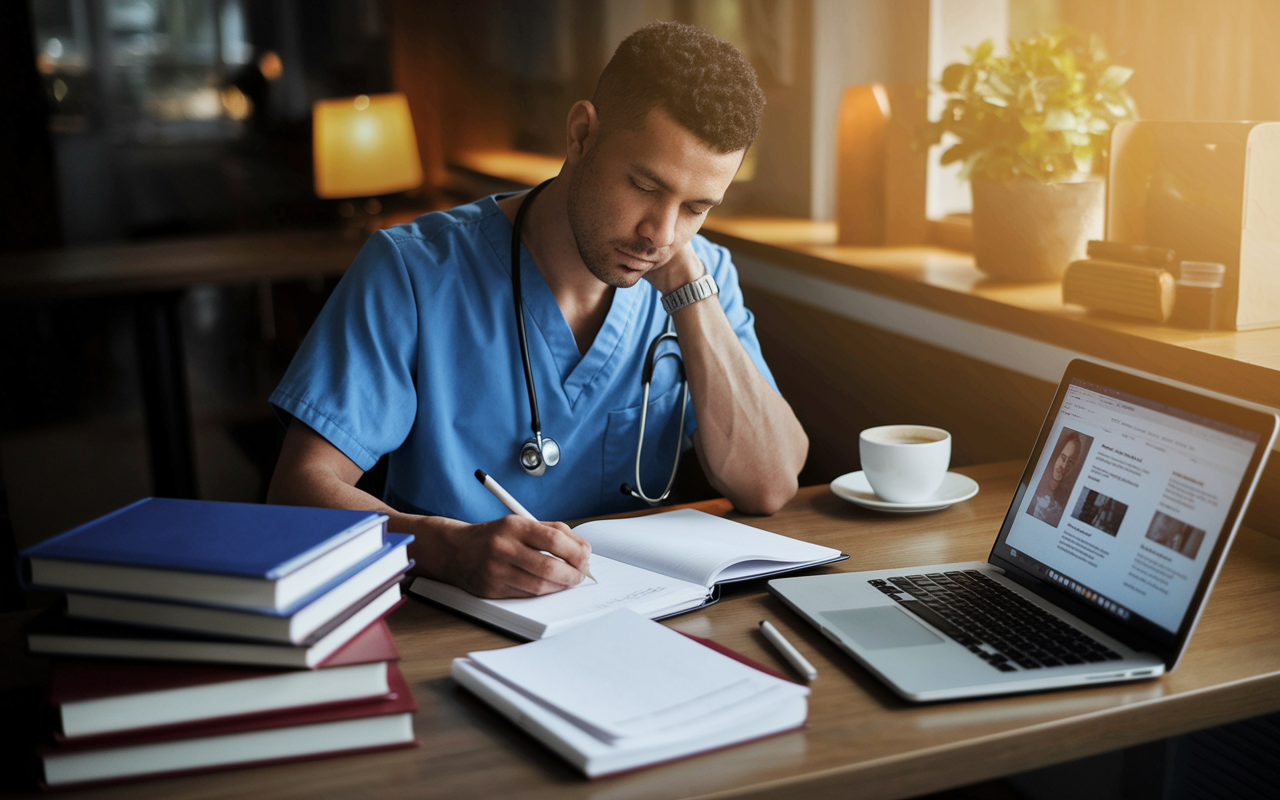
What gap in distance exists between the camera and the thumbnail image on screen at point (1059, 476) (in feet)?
3.18

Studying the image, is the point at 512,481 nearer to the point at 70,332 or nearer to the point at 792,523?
the point at 792,523

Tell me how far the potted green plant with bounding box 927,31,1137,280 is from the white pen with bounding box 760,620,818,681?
0.94m

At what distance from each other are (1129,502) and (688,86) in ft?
2.19

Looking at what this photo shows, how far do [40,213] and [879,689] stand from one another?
436 cm

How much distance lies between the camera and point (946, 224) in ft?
6.63

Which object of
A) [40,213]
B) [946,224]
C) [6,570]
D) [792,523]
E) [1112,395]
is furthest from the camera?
[40,213]

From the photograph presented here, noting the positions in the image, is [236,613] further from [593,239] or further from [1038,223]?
[1038,223]

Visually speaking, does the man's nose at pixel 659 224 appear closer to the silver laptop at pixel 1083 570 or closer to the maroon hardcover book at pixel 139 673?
the silver laptop at pixel 1083 570

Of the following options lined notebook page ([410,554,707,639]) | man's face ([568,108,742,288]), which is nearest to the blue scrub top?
man's face ([568,108,742,288])

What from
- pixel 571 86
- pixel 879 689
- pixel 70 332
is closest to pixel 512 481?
pixel 879 689

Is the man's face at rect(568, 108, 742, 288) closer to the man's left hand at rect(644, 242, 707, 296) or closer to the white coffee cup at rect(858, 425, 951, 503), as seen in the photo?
the man's left hand at rect(644, 242, 707, 296)

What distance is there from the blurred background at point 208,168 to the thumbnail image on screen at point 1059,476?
223 cm

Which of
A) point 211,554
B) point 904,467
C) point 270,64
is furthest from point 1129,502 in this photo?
point 270,64

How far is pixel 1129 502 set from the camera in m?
0.90
